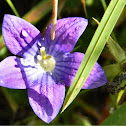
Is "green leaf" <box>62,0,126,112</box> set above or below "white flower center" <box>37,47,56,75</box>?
above

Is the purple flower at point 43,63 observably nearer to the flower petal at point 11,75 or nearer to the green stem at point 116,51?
the flower petal at point 11,75

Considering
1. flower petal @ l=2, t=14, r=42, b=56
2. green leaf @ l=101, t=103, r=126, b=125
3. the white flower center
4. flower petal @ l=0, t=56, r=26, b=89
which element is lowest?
green leaf @ l=101, t=103, r=126, b=125

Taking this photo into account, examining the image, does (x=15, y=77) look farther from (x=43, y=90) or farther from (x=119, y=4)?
(x=119, y=4)

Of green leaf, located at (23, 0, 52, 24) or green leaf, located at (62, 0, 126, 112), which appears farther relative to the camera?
green leaf, located at (23, 0, 52, 24)

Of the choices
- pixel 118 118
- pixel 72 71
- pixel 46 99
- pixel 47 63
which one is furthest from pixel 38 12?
pixel 118 118

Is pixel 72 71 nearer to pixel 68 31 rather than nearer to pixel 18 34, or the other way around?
pixel 68 31

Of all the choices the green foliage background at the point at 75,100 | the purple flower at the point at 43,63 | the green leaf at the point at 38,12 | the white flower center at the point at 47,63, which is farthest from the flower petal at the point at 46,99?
the green leaf at the point at 38,12

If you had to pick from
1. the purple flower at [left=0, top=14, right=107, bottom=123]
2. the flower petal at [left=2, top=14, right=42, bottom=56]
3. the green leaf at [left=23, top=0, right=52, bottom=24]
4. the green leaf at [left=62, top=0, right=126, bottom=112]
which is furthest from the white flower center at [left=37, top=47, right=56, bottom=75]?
the green leaf at [left=62, top=0, right=126, bottom=112]

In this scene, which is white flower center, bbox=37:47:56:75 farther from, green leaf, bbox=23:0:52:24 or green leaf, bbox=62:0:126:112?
green leaf, bbox=62:0:126:112
